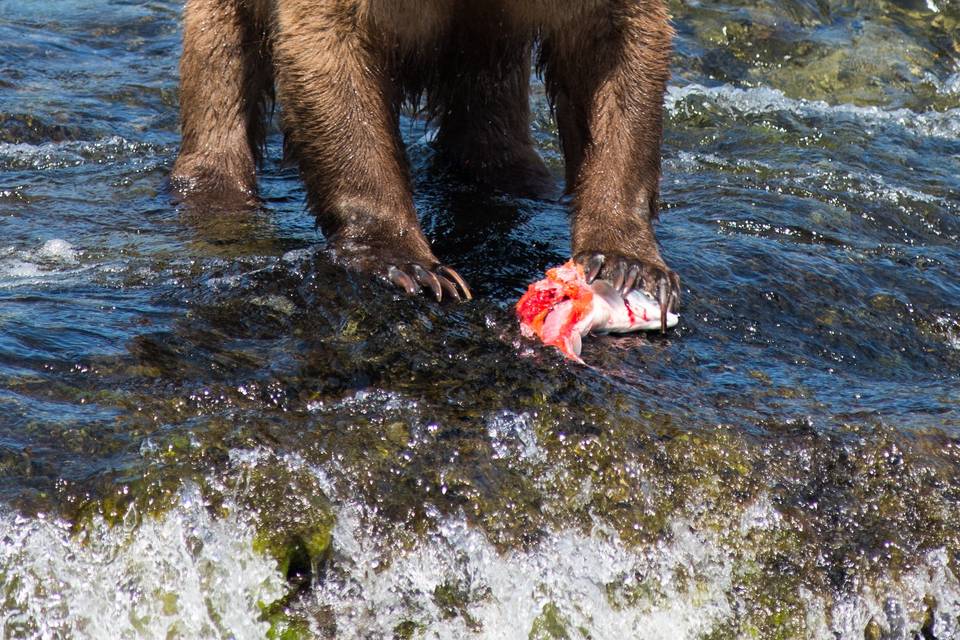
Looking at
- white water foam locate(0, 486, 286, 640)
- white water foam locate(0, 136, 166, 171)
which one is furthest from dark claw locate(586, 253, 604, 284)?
white water foam locate(0, 136, 166, 171)

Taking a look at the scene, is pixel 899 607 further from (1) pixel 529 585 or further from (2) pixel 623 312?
(2) pixel 623 312

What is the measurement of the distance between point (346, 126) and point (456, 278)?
664mm

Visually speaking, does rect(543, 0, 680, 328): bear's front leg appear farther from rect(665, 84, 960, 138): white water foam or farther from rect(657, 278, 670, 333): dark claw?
rect(665, 84, 960, 138): white water foam

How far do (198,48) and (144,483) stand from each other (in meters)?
2.86

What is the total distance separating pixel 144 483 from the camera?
114 inches

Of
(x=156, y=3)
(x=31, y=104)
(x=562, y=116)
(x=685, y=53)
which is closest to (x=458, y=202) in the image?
(x=562, y=116)

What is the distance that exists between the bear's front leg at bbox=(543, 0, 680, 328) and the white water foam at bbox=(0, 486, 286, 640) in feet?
5.51

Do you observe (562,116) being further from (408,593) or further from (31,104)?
(31,104)

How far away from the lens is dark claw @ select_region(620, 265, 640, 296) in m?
3.90

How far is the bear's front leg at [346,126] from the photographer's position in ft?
13.6

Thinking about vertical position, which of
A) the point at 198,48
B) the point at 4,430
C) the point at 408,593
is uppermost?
the point at 198,48

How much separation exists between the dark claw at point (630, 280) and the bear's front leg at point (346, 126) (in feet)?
1.91

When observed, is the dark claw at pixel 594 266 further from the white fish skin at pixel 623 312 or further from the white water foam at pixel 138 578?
the white water foam at pixel 138 578

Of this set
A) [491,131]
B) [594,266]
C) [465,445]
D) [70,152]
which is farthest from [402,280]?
[70,152]
